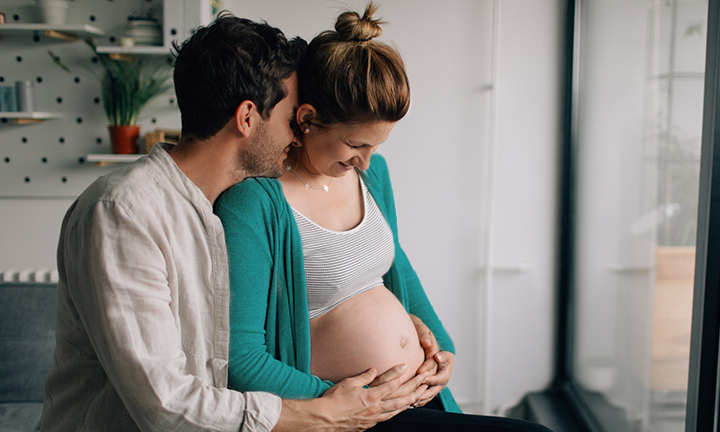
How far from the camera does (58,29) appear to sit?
175cm

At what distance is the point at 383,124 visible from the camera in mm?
970

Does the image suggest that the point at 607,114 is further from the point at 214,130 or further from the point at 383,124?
the point at 214,130

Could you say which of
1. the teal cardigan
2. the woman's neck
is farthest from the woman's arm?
the woman's neck

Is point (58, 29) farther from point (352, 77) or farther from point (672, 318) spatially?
point (672, 318)

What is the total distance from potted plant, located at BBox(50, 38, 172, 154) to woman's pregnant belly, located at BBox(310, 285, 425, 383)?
125 centimetres

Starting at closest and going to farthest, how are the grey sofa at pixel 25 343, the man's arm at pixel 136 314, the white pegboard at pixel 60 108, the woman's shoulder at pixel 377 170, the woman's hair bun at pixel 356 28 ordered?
1. the man's arm at pixel 136 314
2. the woman's hair bun at pixel 356 28
3. the woman's shoulder at pixel 377 170
4. the grey sofa at pixel 25 343
5. the white pegboard at pixel 60 108

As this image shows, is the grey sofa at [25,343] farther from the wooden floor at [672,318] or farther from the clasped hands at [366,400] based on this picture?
the wooden floor at [672,318]

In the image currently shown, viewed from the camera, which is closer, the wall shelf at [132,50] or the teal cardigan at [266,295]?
the teal cardigan at [266,295]

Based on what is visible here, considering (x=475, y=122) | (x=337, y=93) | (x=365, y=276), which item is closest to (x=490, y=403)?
(x=475, y=122)

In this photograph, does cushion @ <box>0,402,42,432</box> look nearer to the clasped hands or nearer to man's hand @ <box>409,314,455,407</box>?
the clasped hands

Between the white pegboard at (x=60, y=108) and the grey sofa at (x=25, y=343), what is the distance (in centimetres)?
48

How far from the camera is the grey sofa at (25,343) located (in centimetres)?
159

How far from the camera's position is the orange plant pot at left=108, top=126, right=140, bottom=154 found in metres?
1.82

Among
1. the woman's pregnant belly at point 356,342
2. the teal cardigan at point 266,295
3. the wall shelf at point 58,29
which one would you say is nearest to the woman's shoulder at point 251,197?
the teal cardigan at point 266,295
